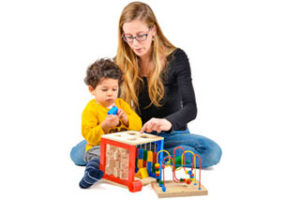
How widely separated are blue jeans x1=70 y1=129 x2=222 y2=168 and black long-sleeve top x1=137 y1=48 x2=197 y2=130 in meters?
0.09

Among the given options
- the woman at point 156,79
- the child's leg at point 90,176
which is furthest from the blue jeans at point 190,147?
the child's leg at point 90,176

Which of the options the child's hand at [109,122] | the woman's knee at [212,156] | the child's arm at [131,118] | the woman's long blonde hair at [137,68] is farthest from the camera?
the woman's long blonde hair at [137,68]

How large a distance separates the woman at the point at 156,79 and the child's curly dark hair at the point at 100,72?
26 cm

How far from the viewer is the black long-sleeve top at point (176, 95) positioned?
2.86m

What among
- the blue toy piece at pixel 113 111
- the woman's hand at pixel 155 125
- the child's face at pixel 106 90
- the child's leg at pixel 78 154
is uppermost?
the child's face at pixel 106 90

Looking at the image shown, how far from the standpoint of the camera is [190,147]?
2873mm

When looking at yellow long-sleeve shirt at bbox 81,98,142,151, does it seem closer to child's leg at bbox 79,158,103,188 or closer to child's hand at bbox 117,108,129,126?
child's hand at bbox 117,108,129,126

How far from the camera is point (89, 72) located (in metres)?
2.68

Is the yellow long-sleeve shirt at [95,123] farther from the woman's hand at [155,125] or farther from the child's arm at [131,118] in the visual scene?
the woman's hand at [155,125]

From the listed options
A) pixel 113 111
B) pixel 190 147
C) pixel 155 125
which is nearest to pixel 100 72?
pixel 113 111

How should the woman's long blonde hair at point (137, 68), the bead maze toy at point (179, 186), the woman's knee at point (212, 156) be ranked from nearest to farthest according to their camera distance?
1. the bead maze toy at point (179, 186)
2. the woman's knee at point (212, 156)
3. the woman's long blonde hair at point (137, 68)

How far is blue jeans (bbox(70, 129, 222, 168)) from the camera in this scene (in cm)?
281

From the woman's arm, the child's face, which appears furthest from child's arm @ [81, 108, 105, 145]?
the woman's arm

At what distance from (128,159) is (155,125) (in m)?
0.31
